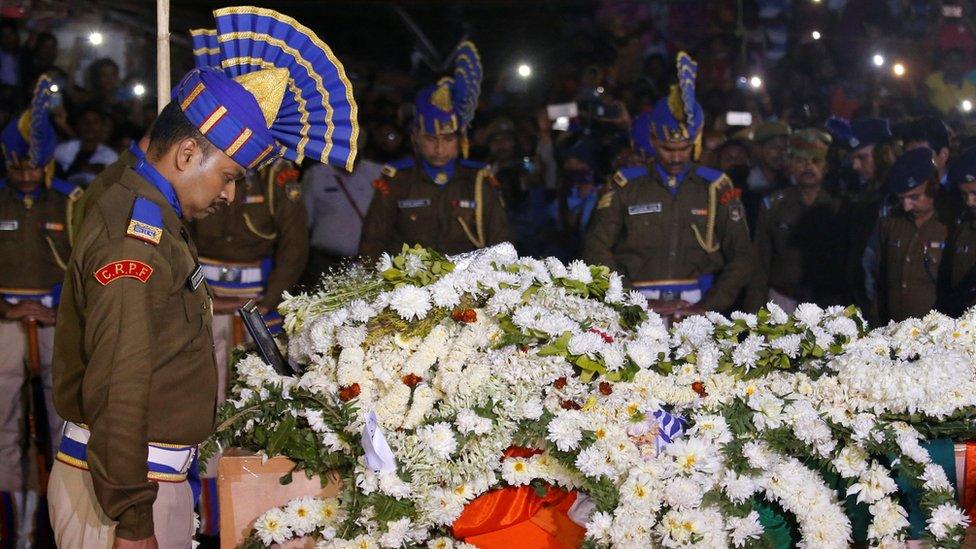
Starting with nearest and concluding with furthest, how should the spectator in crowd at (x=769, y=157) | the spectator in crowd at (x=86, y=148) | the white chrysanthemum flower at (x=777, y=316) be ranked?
the white chrysanthemum flower at (x=777, y=316), the spectator in crowd at (x=769, y=157), the spectator in crowd at (x=86, y=148)

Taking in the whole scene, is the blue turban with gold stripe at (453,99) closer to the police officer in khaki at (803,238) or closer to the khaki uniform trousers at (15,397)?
the police officer in khaki at (803,238)

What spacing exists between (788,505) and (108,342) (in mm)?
2063

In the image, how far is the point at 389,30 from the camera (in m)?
9.27

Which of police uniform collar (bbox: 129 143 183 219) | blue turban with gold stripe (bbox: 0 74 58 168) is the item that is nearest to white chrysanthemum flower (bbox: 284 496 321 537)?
police uniform collar (bbox: 129 143 183 219)

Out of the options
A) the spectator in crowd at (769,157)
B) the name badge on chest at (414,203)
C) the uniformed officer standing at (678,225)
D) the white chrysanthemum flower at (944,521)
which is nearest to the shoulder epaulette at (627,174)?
the uniformed officer standing at (678,225)

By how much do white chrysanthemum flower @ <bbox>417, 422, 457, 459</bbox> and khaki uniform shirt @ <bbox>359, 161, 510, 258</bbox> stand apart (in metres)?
4.02

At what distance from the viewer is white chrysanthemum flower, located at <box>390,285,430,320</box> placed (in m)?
3.65

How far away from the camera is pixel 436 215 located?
297 inches

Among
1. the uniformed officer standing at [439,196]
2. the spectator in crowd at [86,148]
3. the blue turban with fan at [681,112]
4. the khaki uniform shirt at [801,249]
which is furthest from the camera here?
the spectator in crowd at [86,148]

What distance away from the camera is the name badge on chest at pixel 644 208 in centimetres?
714

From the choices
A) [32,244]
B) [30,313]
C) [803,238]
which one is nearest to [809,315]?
[803,238]

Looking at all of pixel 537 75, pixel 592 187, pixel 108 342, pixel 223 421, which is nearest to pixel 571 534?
pixel 223 421

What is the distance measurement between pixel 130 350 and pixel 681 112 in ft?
16.4

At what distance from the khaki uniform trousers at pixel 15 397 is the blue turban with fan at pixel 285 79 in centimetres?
388
